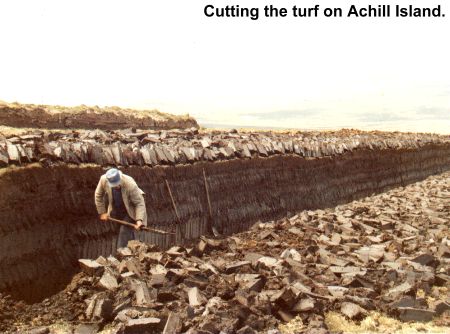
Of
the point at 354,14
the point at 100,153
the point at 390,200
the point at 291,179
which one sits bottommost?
the point at 390,200

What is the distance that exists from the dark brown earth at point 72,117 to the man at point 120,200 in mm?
17113

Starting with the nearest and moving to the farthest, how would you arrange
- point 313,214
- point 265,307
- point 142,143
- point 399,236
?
point 265,307, point 399,236, point 142,143, point 313,214

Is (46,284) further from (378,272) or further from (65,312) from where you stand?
(378,272)

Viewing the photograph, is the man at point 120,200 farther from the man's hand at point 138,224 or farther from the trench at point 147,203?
the trench at point 147,203

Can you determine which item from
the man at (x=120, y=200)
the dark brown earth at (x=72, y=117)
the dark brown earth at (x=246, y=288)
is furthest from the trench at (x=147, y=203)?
the dark brown earth at (x=72, y=117)

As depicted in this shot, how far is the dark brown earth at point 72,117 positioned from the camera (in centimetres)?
2274

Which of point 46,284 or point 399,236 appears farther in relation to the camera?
point 399,236

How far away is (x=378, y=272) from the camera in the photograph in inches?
283

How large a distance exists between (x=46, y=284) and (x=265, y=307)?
372cm

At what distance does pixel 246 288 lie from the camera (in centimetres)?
606

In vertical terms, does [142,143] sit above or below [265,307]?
above

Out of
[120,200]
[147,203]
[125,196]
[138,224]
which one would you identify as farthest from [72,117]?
[138,224]

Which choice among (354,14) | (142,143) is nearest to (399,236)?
(354,14)

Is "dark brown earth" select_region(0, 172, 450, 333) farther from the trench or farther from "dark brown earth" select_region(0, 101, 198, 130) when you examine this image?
"dark brown earth" select_region(0, 101, 198, 130)
